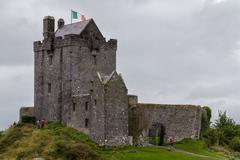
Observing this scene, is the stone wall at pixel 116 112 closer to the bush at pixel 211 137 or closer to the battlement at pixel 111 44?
the battlement at pixel 111 44

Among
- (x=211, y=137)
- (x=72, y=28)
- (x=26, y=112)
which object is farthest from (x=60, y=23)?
(x=211, y=137)

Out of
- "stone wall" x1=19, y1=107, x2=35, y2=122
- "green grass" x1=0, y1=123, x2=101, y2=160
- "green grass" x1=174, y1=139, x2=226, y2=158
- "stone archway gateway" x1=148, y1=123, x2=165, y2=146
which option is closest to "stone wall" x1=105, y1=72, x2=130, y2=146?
"green grass" x1=0, y1=123, x2=101, y2=160

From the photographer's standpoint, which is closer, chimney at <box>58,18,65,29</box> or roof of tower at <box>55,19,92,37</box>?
roof of tower at <box>55,19,92,37</box>

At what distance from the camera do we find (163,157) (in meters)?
56.5

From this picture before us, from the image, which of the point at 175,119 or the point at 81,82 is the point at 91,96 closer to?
the point at 81,82

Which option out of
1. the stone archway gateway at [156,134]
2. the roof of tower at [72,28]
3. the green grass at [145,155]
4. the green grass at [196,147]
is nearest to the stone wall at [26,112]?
the roof of tower at [72,28]

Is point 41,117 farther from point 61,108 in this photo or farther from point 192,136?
point 192,136

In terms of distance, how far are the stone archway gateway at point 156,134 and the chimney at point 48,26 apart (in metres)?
Result: 15.0

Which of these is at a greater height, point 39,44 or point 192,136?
point 39,44

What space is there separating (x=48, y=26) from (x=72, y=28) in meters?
3.04

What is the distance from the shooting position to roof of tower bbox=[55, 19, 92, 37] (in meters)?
69.5

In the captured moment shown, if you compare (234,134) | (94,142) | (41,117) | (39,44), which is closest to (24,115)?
(41,117)

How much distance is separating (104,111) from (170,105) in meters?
11.2

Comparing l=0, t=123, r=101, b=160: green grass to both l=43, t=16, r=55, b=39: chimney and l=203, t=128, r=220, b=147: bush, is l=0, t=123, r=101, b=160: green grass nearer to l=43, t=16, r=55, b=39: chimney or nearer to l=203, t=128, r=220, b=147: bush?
l=43, t=16, r=55, b=39: chimney
